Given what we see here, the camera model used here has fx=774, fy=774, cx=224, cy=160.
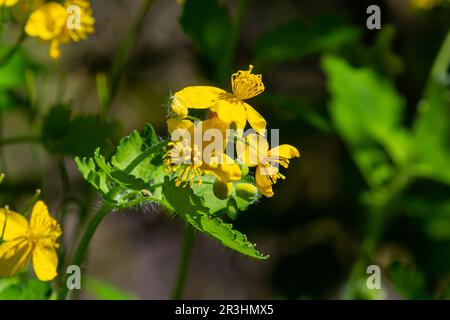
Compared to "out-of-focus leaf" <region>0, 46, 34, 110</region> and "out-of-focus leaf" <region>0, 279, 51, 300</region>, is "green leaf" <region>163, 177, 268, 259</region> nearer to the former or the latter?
"out-of-focus leaf" <region>0, 279, 51, 300</region>

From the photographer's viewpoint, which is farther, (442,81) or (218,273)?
(218,273)

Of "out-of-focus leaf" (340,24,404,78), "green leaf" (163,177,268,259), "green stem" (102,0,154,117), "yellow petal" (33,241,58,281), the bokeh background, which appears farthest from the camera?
the bokeh background

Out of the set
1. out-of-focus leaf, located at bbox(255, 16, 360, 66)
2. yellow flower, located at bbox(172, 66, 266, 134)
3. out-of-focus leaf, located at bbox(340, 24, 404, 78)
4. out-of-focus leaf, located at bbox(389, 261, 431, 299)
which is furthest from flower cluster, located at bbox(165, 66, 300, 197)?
out-of-focus leaf, located at bbox(340, 24, 404, 78)

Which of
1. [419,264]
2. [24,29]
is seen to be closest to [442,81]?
[419,264]

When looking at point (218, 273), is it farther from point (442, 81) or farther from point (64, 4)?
point (64, 4)
